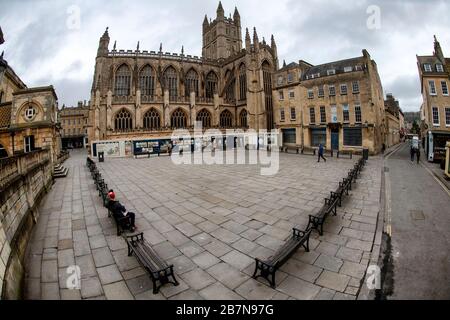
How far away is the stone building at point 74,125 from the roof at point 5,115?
55846 mm

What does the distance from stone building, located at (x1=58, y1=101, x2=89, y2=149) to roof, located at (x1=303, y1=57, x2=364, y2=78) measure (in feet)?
213

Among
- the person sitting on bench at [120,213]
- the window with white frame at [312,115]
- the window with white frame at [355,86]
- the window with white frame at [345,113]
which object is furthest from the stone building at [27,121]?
the window with white frame at [355,86]

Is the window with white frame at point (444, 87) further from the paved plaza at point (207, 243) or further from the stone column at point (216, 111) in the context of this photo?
the stone column at point (216, 111)

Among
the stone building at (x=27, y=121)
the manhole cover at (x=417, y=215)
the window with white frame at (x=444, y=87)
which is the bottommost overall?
the manhole cover at (x=417, y=215)

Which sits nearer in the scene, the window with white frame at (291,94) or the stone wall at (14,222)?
the stone wall at (14,222)

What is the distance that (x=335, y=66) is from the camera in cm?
2594

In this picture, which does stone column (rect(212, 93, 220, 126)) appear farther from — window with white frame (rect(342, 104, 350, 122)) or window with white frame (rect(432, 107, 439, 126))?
window with white frame (rect(432, 107, 439, 126))

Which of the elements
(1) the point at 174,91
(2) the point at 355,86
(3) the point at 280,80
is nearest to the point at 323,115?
(2) the point at 355,86

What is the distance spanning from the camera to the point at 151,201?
28.7 feet

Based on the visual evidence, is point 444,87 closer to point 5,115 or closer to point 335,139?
point 335,139

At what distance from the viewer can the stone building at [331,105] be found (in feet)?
75.4

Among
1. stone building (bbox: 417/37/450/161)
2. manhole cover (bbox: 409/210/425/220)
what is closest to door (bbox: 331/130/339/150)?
stone building (bbox: 417/37/450/161)

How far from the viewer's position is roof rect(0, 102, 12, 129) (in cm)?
1395

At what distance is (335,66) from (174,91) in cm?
2850
